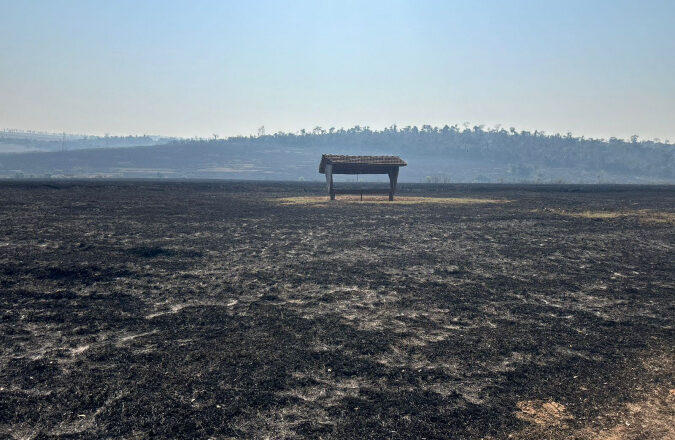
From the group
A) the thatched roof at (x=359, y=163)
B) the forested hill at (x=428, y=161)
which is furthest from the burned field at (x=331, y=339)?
the forested hill at (x=428, y=161)

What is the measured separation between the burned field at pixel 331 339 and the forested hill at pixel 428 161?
371 ft

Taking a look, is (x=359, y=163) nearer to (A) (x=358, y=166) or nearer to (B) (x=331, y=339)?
(A) (x=358, y=166)

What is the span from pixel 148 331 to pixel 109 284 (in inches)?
113

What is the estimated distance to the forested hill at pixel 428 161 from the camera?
136 m

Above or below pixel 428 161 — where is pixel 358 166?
below

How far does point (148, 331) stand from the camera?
6.41m

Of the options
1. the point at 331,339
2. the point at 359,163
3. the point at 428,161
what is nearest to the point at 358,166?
the point at 359,163

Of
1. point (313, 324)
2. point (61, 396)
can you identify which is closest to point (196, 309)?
point (313, 324)

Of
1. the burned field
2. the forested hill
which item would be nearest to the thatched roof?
the burned field

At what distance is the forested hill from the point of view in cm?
13550

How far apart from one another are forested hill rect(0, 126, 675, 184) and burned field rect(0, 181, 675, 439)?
113138 mm

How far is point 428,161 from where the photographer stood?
551ft

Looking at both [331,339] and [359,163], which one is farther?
[359,163]

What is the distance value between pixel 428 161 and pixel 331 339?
6555 inches
